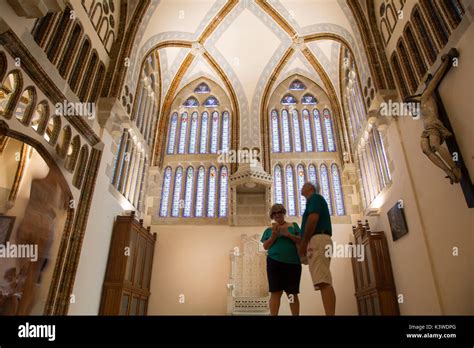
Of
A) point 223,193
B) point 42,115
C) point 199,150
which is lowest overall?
point 42,115

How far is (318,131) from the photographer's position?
1352 centimetres

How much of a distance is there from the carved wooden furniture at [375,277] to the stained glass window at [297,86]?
7.16 meters

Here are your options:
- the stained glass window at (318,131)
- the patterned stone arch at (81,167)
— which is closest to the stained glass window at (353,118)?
the stained glass window at (318,131)

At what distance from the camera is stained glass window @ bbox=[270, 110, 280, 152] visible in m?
13.3

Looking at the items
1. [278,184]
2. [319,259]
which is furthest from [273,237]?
[278,184]

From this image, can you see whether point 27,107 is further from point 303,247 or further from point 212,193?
point 212,193

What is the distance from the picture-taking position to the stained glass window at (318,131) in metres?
13.2

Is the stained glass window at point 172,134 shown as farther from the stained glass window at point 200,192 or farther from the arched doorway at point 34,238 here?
the arched doorway at point 34,238

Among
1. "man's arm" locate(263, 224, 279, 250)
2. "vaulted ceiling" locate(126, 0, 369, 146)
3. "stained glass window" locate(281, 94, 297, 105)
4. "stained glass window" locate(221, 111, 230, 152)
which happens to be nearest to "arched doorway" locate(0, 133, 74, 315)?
"vaulted ceiling" locate(126, 0, 369, 146)

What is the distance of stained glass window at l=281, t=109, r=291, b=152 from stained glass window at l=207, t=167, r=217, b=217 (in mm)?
3163

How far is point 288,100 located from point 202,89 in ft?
13.1

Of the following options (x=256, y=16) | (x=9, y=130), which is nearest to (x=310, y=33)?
(x=256, y=16)

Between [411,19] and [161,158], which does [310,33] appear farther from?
[161,158]

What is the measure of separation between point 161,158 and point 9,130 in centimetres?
772
